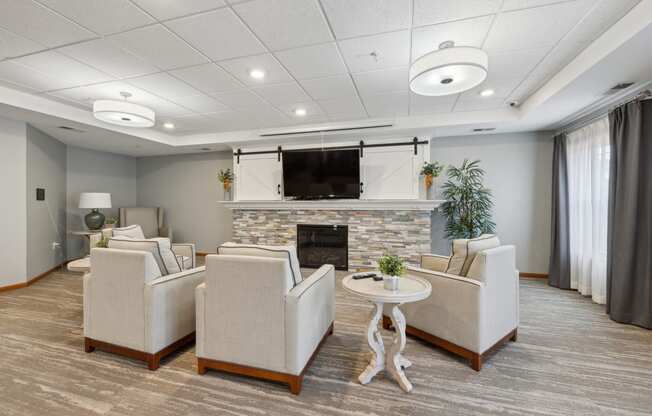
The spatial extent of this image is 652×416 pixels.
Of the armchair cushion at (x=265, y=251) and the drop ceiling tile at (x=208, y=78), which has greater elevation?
the drop ceiling tile at (x=208, y=78)

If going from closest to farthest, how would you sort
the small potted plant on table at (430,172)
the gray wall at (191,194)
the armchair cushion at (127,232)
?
1. the armchair cushion at (127,232)
2. the small potted plant on table at (430,172)
3. the gray wall at (191,194)

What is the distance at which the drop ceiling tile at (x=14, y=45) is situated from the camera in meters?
2.25

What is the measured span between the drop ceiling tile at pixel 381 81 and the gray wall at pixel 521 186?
235cm

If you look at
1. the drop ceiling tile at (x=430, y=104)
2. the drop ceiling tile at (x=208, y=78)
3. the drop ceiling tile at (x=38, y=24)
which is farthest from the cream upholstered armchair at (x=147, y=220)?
the drop ceiling tile at (x=430, y=104)

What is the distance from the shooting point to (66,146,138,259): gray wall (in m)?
5.51

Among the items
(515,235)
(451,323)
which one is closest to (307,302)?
(451,323)

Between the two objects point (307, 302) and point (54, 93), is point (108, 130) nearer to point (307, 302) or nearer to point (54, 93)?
point (54, 93)

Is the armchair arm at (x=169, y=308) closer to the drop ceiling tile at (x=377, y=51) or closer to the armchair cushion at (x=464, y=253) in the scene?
the armchair cushion at (x=464, y=253)

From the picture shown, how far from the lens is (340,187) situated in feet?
16.6

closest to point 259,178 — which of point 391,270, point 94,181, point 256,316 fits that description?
point 94,181

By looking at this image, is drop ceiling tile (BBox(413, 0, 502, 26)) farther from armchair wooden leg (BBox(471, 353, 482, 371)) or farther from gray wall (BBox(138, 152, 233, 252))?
gray wall (BBox(138, 152, 233, 252))

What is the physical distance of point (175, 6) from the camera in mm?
1922

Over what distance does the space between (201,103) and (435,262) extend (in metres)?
3.57

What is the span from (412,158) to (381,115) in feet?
3.31
